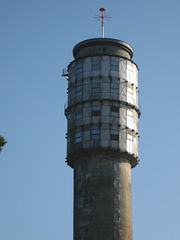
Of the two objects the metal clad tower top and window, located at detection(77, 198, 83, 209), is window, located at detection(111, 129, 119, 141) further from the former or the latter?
window, located at detection(77, 198, 83, 209)

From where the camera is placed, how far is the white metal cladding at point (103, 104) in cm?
7388

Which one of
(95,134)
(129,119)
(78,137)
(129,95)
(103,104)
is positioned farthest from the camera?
(129,95)

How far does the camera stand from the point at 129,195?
73438mm

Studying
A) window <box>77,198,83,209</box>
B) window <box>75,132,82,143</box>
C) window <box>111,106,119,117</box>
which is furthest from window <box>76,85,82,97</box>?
window <box>77,198,83,209</box>

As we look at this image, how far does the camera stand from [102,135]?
2894 inches

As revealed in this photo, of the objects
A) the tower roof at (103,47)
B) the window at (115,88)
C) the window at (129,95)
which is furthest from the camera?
the tower roof at (103,47)

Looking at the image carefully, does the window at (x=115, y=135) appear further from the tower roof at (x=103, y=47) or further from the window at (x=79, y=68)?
the tower roof at (x=103, y=47)

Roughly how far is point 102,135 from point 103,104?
4989 mm

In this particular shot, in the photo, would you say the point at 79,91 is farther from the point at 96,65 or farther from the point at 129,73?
the point at 129,73

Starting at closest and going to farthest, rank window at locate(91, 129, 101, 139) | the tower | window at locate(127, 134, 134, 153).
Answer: the tower, window at locate(91, 129, 101, 139), window at locate(127, 134, 134, 153)

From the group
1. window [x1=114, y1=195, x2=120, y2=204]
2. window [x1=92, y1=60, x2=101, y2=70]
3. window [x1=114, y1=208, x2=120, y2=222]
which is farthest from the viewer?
window [x1=92, y1=60, x2=101, y2=70]

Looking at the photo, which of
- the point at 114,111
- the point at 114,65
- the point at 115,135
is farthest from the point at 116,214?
the point at 114,65

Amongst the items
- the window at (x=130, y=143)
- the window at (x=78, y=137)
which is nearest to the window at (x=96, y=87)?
the window at (x=78, y=137)

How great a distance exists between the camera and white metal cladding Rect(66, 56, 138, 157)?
242 ft
